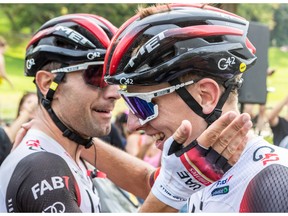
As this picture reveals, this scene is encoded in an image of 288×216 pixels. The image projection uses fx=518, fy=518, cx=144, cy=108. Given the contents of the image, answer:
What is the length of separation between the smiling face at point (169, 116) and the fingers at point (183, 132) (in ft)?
0.56

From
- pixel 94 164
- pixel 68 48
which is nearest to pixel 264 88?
pixel 94 164

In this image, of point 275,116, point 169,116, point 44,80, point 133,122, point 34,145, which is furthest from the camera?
point 275,116

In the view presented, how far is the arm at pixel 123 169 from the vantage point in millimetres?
3816

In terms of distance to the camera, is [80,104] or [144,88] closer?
[144,88]

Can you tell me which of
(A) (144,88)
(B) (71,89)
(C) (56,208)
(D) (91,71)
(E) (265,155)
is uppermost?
(A) (144,88)

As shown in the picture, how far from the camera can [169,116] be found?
225 centimetres

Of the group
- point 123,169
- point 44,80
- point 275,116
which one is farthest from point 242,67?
point 275,116

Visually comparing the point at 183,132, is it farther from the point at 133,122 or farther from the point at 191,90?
the point at 133,122

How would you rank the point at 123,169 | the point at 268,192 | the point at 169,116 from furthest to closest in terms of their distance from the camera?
A: the point at 123,169
the point at 169,116
the point at 268,192

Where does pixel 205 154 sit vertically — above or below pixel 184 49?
below

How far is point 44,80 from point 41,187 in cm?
90

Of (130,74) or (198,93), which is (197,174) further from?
(130,74)

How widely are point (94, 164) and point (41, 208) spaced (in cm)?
125

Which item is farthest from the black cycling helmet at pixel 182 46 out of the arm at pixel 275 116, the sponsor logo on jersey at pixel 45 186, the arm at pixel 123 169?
the arm at pixel 275 116
